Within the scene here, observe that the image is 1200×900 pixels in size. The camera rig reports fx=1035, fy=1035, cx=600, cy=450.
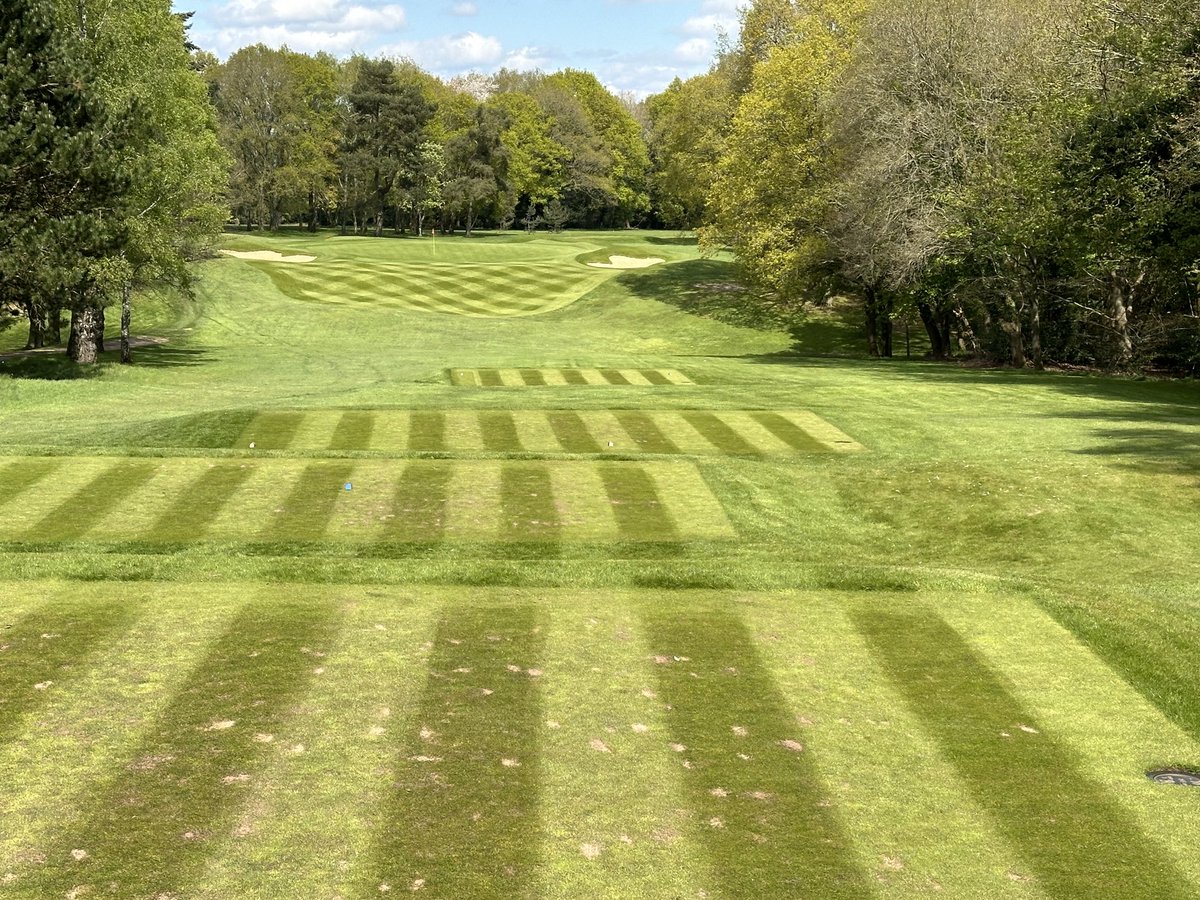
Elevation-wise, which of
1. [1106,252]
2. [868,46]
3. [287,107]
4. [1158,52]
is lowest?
[1106,252]

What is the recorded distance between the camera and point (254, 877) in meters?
7.40

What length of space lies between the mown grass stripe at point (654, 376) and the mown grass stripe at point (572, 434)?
1245 centimetres

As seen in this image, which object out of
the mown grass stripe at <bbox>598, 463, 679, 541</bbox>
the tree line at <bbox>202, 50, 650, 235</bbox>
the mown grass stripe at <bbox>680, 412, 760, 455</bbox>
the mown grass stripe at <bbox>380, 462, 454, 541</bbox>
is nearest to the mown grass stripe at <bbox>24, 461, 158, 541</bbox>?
the mown grass stripe at <bbox>380, 462, 454, 541</bbox>

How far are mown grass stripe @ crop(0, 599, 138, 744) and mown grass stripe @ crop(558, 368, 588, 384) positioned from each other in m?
29.1

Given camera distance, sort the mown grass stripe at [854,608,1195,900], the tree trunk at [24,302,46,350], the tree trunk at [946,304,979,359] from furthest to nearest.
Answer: the tree trunk at [946,304,979,359]
the tree trunk at [24,302,46,350]
the mown grass stripe at [854,608,1195,900]

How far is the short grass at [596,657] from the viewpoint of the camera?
26.0 feet

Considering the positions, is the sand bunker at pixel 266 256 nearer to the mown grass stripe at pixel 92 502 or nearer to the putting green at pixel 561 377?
the putting green at pixel 561 377

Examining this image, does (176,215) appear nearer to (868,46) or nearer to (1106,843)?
(868,46)

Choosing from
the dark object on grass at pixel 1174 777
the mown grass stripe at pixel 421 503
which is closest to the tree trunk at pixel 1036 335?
the mown grass stripe at pixel 421 503

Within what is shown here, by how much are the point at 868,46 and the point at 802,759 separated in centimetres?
5064

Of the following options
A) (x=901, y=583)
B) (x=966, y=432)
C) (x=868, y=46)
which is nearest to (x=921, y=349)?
(x=868, y=46)

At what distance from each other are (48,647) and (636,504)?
434 inches

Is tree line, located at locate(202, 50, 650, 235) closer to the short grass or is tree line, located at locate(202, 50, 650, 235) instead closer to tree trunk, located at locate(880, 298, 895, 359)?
tree trunk, located at locate(880, 298, 895, 359)

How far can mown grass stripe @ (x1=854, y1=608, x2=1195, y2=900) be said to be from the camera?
25.8ft
